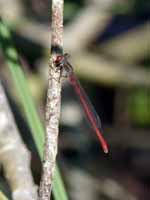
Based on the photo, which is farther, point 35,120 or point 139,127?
point 139,127

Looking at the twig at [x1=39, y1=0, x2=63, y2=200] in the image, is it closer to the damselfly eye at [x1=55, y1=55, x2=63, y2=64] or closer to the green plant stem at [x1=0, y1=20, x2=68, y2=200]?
the damselfly eye at [x1=55, y1=55, x2=63, y2=64]

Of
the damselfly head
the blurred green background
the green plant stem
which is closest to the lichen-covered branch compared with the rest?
the green plant stem

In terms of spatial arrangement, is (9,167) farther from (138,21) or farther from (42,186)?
(138,21)

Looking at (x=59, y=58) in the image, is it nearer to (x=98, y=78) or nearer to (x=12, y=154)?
(x=12, y=154)

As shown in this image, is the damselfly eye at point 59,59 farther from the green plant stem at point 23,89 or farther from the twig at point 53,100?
the green plant stem at point 23,89

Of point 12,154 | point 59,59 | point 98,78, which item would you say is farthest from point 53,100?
point 98,78

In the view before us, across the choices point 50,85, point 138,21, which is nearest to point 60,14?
point 50,85
